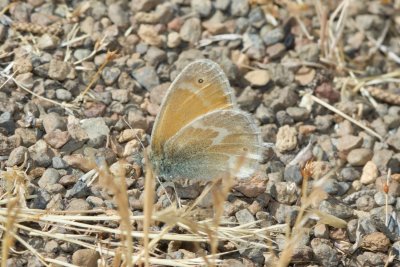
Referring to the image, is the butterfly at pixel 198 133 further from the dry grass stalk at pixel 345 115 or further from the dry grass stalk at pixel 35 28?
the dry grass stalk at pixel 35 28

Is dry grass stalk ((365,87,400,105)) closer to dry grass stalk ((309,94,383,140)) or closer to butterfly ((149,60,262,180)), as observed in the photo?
dry grass stalk ((309,94,383,140))

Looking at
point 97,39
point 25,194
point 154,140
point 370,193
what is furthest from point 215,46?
point 25,194

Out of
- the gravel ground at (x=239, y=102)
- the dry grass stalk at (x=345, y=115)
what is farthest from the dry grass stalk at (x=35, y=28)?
the dry grass stalk at (x=345, y=115)

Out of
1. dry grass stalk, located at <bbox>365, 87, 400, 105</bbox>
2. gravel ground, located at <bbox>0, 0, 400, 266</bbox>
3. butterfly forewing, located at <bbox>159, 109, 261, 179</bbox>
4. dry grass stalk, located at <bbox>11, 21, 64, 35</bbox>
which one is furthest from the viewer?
dry grass stalk, located at <bbox>365, 87, 400, 105</bbox>

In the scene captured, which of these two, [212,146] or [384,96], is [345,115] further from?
[212,146]

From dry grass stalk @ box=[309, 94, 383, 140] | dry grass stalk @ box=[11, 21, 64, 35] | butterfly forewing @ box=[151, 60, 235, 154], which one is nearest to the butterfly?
butterfly forewing @ box=[151, 60, 235, 154]

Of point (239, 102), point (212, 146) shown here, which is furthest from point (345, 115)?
point (212, 146)
